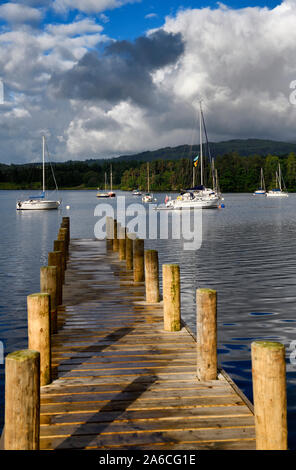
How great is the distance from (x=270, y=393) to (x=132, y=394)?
231 centimetres

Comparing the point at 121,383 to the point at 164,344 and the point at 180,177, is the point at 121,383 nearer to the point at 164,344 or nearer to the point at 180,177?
the point at 164,344

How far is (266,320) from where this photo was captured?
540 inches

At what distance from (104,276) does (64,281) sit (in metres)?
1.49

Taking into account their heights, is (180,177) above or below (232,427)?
above

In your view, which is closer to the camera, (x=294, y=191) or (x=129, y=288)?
(x=129, y=288)

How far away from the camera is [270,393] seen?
4609 mm

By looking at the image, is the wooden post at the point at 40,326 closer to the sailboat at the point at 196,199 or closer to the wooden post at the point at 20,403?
the wooden post at the point at 20,403

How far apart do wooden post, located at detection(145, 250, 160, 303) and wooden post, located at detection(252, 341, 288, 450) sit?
21.3ft

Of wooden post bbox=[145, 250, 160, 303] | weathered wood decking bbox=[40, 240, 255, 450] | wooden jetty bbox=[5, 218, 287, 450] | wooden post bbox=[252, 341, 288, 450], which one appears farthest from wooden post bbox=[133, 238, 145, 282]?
wooden post bbox=[252, 341, 288, 450]

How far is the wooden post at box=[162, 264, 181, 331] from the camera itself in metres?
8.90

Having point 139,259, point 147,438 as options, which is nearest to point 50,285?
point 147,438

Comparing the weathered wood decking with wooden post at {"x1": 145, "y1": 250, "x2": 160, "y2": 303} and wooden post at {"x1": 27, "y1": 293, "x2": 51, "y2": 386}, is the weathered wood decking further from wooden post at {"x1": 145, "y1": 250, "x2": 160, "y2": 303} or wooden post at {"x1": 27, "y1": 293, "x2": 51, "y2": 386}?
wooden post at {"x1": 145, "y1": 250, "x2": 160, "y2": 303}

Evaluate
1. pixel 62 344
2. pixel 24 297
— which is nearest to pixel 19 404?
pixel 62 344

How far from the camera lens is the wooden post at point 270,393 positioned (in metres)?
4.59
